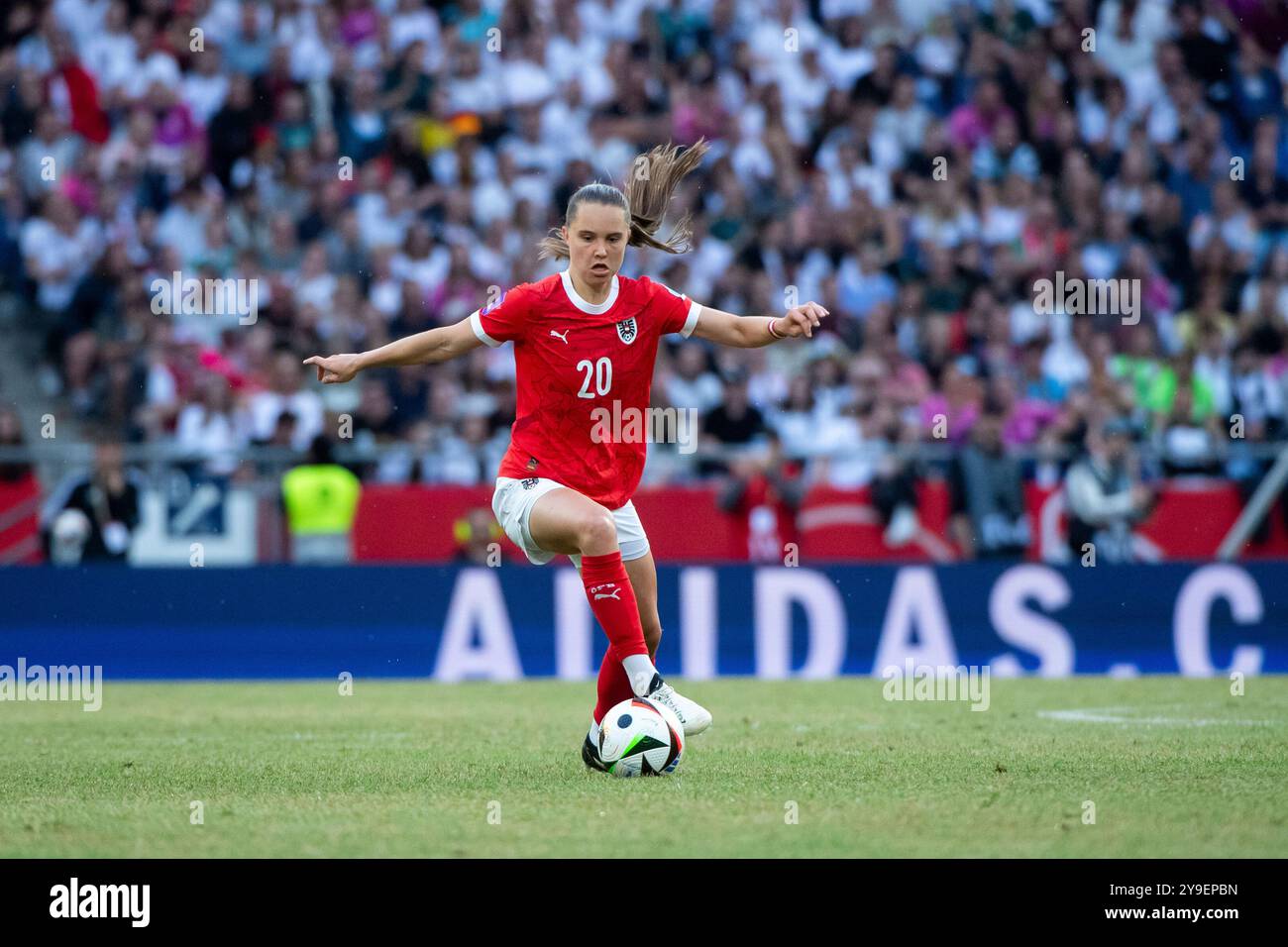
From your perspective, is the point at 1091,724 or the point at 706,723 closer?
the point at 706,723

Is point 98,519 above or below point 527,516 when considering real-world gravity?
above

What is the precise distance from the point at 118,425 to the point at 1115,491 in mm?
8241

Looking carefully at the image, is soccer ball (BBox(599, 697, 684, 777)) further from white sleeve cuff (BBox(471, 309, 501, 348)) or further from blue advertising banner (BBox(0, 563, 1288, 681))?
blue advertising banner (BBox(0, 563, 1288, 681))

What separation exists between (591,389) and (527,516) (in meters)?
0.59

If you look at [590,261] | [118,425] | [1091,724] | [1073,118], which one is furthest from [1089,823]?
[1073,118]

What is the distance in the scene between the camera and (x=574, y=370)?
298 inches

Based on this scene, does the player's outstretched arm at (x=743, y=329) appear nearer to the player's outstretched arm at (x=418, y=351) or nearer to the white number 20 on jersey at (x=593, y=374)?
the white number 20 on jersey at (x=593, y=374)

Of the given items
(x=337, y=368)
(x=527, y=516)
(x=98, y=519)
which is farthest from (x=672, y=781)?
(x=98, y=519)

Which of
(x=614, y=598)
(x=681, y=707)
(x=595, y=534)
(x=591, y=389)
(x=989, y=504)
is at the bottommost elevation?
(x=681, y=707)

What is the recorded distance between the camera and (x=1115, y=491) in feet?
47.8

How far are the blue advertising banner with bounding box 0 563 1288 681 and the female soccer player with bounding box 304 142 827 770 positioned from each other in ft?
20.4

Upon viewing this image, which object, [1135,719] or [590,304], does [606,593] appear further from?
[1135,719]

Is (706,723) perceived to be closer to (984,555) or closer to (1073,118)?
(984,555)

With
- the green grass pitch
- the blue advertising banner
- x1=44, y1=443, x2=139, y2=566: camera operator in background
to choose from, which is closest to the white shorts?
the green grass pitch
